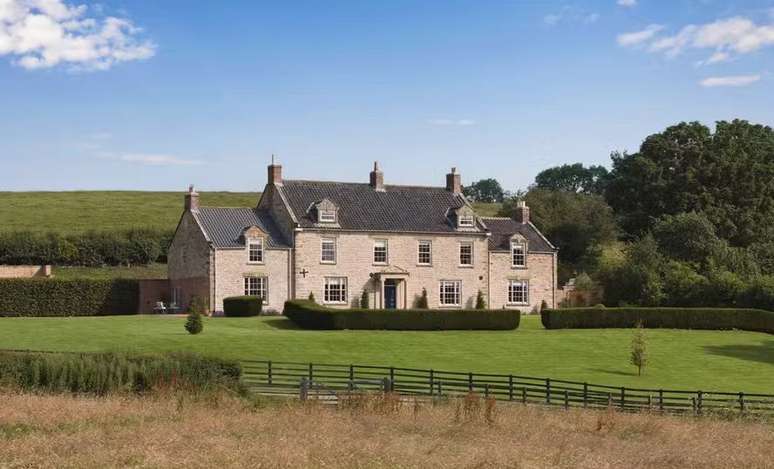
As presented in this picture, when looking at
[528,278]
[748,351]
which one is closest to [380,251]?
[528,278]

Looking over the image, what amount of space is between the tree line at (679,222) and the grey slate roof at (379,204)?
481 inches

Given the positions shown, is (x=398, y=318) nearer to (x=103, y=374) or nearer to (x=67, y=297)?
(x=67, y=297)

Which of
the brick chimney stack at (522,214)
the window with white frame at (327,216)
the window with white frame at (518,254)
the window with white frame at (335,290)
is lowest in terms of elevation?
the window with white frame at (335,290)

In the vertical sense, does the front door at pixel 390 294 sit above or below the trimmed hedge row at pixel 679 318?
above

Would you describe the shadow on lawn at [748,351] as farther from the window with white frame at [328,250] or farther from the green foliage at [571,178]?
the green foliage at [571,178]

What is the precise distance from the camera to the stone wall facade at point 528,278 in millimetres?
68188

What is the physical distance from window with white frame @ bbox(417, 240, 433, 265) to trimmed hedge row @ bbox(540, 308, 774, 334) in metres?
10.1

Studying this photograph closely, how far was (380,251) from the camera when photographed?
213 feet

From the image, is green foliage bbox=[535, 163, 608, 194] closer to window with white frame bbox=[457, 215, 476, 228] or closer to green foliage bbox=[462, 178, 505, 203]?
green foliage bbox=[462, 178, 505, 203]

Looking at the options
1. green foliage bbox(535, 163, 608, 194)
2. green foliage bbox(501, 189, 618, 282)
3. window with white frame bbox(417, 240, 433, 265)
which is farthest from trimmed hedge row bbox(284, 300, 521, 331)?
green foliage bbox(535, 163, 608, 194)

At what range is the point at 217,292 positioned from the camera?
60.6m

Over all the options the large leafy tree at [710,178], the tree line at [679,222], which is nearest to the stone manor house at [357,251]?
the tree line at [679,222]

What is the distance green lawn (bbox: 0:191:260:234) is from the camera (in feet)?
340

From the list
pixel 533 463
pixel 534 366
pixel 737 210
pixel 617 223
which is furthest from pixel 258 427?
pixel 617 223
